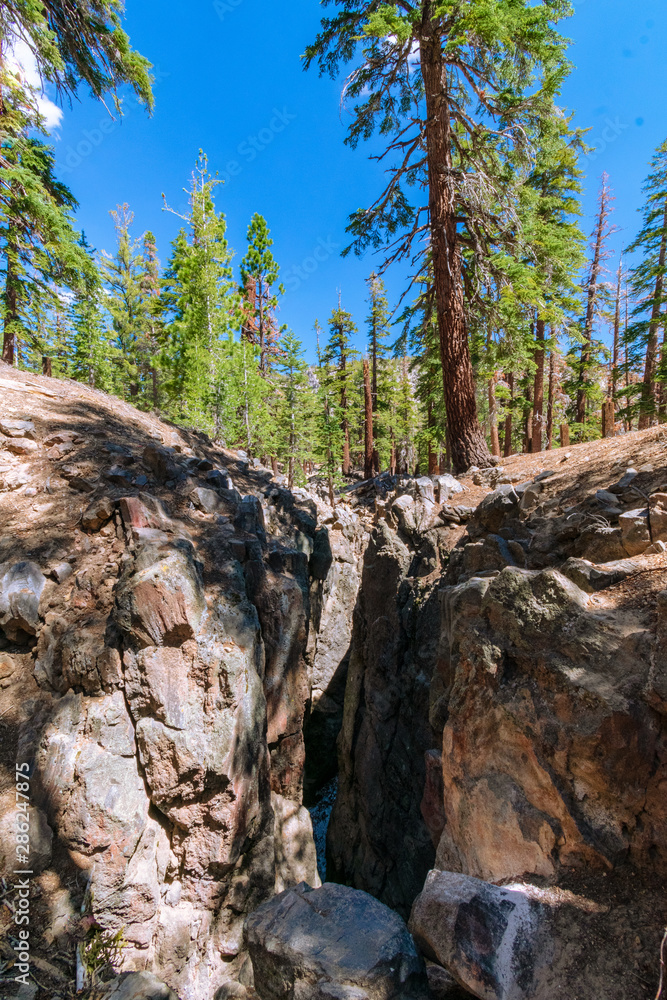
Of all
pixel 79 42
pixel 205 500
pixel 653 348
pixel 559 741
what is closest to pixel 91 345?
pixel 79 42

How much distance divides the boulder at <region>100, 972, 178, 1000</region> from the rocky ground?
0.03 metres

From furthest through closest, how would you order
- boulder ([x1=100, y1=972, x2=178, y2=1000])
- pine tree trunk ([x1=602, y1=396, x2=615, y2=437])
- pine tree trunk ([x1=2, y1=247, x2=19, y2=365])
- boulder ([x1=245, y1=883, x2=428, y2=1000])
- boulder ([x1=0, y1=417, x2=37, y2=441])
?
pine tree trunk ([x1=602, y1=396, x2=615, y2=437]) < pine tree trunk ([x1=2, y1=247, x2=19, y2=365]) < boulder ([x1=0, y1=417, x2=37, y2=441]) < boulder ([x1=100, y1=972, x2=178, y2=1000]) < boulder ([x1=245, y1=883, x2=428, y2=1000])

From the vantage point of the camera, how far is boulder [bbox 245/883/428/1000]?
2980mm

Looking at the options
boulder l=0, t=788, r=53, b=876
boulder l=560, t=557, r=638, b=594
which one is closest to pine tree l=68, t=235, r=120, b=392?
boulder l=0, t=788, r=53, b=876

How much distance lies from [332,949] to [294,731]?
154 inches

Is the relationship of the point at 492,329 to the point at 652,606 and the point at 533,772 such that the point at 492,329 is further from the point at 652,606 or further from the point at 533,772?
the point at 533,772

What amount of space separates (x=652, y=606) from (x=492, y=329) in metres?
7.93

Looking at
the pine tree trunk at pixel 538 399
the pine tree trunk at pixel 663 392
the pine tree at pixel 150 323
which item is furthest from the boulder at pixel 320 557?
the pine tree at pixel 150 323

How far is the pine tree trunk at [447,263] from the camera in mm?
8484

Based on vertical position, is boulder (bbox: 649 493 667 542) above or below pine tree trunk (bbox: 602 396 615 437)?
below

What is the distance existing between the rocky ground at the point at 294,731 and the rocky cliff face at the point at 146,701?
1.0 inches

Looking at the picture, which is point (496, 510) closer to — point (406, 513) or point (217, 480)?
point (406, 513)

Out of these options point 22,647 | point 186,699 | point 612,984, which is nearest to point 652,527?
point 612,984

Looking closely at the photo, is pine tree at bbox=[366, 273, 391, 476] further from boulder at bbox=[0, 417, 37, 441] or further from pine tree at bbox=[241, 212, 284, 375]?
boulder at bbox=[0, 417, 37, 441]
